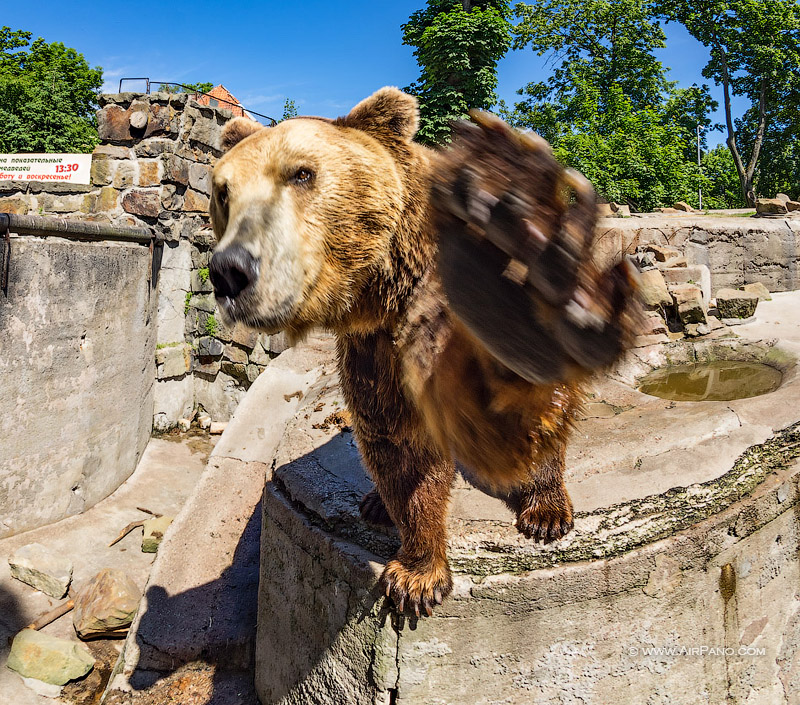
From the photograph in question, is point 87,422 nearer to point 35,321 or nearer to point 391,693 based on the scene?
point 35,321

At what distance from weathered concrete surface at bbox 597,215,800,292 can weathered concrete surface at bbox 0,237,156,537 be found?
6141mm

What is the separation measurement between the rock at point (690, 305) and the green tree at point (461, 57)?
741 centimetres

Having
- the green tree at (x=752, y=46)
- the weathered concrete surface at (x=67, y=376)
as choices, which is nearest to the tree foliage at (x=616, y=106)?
the green tree at (x=752, y=46)

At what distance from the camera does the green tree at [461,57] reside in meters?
11.6

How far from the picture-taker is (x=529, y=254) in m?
0.93

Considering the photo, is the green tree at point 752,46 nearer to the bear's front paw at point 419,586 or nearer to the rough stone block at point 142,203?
the rough stone block at point 142,203

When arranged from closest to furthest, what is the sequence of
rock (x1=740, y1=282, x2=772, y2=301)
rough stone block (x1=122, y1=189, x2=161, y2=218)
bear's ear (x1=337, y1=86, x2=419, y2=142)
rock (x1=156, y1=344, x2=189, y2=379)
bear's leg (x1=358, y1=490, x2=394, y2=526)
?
1. bear's ear (x1=337, y1=86, x2=419, y2=142)
2. bear's leg (x1=358, y1=490, x2=394, y2=526)
3. rock (x1=740, y1=282, x2=772, y2=301)
4. rough stone block (x1=122, y1=189, x2=161, y2=218)
5. rock (x1=156, y1=344, x2=189, y2=379)

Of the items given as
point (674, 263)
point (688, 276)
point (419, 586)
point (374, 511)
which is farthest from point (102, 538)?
point (674, 263)

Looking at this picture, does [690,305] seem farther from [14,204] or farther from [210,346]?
[14,204]

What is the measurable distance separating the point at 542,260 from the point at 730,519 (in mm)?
1981

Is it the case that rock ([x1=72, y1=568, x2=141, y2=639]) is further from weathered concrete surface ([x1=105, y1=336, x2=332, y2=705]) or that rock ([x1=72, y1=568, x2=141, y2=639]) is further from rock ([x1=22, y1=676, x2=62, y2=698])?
weathered concrete surface ([x1=105, y1=336, x2=332, y2=705])

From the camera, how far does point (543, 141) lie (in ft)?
3.11

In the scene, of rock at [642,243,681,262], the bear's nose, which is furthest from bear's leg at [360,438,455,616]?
rock at [642,243,681,262]

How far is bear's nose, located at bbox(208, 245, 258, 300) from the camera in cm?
113
